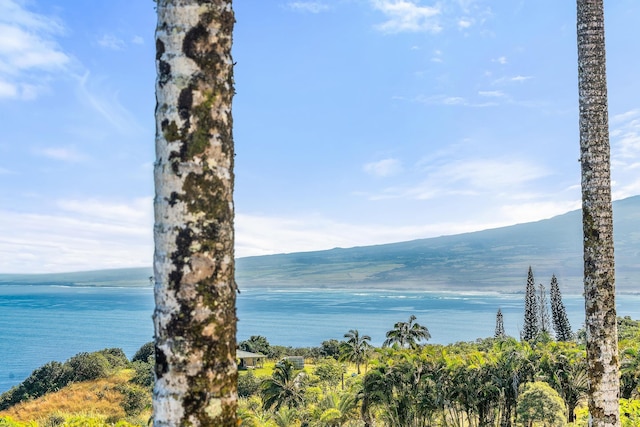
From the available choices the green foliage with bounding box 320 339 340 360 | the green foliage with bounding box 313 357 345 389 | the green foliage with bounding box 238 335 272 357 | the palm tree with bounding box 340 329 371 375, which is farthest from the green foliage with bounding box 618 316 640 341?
the green foliage with bounding box 238 335 272 357

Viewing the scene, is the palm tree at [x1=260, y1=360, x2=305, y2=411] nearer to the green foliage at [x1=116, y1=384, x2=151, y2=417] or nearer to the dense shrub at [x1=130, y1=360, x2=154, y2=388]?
the green foliage at [x1=116, y1=384, x2=151, y2=417]

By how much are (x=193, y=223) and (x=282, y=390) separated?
97.8 feet

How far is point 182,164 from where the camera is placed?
110 inches

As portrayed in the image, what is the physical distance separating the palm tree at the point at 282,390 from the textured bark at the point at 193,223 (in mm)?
29525

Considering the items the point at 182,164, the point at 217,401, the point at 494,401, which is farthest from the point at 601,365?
the point at 494,401

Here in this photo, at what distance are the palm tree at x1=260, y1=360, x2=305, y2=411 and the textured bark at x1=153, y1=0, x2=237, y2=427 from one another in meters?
29.5

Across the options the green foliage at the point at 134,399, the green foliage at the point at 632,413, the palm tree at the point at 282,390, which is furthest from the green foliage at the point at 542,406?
the green foliage at the point at 134,399

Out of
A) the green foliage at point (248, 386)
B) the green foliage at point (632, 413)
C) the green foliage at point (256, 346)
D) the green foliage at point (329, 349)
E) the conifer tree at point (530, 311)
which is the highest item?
the green foliage at point (632, 413)

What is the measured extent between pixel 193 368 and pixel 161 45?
1.66m

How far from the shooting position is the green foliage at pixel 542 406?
18.6 metres

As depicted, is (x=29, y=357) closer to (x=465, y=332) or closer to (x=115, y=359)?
(x=115, y=359)

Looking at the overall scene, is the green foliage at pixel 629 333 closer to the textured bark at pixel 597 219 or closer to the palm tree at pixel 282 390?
the textured bark at pixel 597 219

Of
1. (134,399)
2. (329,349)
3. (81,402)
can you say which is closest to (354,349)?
(329,349)

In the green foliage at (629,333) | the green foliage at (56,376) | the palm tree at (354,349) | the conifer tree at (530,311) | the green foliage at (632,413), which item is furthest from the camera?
the conifer tree at (530,311)
